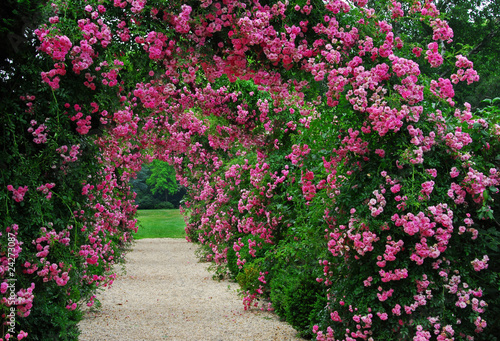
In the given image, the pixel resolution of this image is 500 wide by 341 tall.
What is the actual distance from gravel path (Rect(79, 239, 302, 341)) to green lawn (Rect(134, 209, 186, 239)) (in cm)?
Result: 922

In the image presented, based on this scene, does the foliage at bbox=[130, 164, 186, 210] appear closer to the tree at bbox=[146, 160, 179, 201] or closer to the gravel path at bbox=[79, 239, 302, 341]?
the tree at bbox=[146, 160, 179, 201]

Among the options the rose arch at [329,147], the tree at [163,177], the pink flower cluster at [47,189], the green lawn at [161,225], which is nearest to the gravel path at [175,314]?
the rose arch at [329,147]

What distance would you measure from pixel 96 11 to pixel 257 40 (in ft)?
4.03

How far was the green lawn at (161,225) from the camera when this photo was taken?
21.2m

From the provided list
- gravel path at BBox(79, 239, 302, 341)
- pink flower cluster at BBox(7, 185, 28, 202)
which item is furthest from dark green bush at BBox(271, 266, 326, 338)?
pink flower cluster at BBox(7, 185, 28, 202)

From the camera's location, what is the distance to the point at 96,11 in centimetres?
329

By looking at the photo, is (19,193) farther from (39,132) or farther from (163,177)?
(163,177)

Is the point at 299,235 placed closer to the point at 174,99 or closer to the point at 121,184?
the point at 174,99

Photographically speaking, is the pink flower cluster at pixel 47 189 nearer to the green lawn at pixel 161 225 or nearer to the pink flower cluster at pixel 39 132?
the pink flower cluster at pixel 39 132

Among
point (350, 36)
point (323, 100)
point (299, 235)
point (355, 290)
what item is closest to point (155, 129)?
point (299, 235)

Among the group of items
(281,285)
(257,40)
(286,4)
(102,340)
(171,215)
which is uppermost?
(286,4)

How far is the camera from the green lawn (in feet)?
69.5

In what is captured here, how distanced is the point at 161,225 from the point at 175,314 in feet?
65.6

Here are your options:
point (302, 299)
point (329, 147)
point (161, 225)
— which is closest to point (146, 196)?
point (161, 225)
